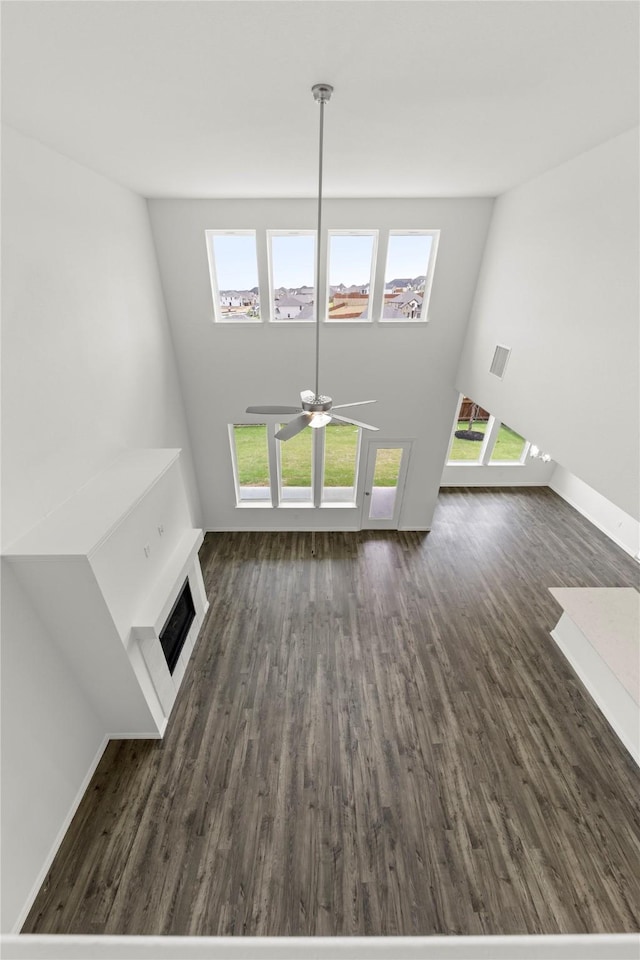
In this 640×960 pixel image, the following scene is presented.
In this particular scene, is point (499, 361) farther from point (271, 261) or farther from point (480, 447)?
point (480, 447)

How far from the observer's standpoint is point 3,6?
160 centimetres

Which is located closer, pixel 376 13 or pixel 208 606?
pixel 376 13

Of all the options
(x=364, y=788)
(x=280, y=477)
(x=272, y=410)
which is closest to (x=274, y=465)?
(x=280, y=477)

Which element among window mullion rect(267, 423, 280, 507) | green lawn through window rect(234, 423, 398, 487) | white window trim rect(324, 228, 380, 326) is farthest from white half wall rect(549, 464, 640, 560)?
window mullion rect(267, 423, 280, 507)

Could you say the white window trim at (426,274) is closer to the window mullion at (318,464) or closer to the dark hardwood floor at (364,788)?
the window mullion at (318,464)

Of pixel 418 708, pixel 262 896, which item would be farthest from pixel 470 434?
pixel 262 896

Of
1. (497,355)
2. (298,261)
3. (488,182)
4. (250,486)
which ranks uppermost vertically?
(488,182)

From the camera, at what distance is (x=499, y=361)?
176 inches

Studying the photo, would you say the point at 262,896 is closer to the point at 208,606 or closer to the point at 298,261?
the point at 208,606

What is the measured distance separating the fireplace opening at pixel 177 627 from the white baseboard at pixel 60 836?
92 centimetres

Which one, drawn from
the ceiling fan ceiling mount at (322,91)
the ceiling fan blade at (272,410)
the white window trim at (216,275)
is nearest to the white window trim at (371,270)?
the white window trim at (216,275)

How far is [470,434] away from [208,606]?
22.7 ft

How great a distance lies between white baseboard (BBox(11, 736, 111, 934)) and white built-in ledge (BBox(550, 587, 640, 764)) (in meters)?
5.01

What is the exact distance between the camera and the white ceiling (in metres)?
1.70
